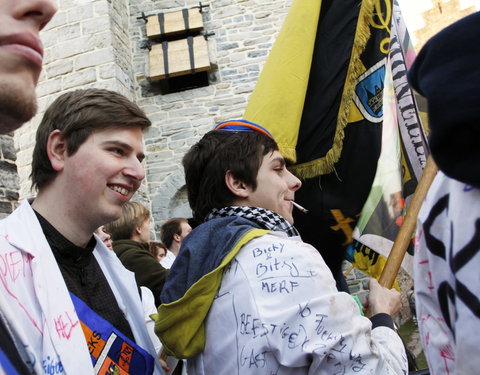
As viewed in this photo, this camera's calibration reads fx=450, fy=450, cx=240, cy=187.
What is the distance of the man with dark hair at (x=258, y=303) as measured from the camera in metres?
1.12

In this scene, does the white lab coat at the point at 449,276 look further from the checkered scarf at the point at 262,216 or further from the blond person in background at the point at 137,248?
the blond person in background at the point at 137,248

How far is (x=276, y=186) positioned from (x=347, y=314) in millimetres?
583

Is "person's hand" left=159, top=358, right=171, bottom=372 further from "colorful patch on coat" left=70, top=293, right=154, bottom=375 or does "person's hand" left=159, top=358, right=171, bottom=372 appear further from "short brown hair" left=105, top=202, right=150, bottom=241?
"short brown hair" left=105, top=202, right=150, bottom=241

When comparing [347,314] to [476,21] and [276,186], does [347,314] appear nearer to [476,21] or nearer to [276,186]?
[276,186]

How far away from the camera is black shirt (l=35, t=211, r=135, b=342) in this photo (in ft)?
4.61

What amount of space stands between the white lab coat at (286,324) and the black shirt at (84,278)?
0.34 metres

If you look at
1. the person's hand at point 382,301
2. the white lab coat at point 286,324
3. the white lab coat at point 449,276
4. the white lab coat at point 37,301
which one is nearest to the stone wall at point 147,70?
the person's hand at point 382,301

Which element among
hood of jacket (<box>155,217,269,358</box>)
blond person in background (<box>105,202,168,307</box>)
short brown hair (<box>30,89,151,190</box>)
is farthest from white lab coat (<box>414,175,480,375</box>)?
blond person in background (<box>105,202,168,307</box>)

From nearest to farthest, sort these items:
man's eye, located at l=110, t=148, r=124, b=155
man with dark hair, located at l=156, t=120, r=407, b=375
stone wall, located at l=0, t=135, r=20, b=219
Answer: man with dark hair, located at l=156, t=120, r=407, b=375 → man's eye, located at l=110, t=148, r=124, b=155 → stone wall, located at l=0, t=135, r=20, b=219

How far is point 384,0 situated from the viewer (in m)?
2.53

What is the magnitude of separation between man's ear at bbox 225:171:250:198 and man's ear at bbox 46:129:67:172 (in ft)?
1.81

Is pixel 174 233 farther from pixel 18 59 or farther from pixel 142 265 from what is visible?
pixel 18 59

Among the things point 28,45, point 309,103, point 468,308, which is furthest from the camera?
point 309,103

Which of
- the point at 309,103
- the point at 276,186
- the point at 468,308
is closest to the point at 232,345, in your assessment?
the point at 276,186
